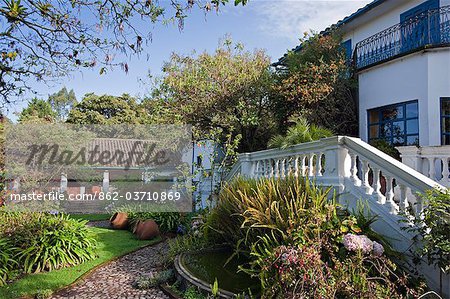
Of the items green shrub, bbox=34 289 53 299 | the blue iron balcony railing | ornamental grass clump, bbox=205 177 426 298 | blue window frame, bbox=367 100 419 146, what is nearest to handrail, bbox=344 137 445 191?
ornamental grass clump, bbox=205 177 426 298

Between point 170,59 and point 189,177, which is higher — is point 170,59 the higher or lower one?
the higher one

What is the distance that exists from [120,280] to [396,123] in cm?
883

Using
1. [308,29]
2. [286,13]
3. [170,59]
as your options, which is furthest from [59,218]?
[308,29]

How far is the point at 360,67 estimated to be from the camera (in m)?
11.9

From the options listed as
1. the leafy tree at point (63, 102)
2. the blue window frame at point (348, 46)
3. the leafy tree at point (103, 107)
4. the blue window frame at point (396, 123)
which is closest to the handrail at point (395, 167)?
the blue window frame at point (396, 123)

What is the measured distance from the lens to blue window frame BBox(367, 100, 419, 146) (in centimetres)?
990

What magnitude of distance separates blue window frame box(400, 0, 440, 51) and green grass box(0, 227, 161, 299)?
9321 millimetres

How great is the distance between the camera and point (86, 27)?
4.64 m

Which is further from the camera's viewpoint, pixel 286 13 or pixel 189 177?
pixel 189 177

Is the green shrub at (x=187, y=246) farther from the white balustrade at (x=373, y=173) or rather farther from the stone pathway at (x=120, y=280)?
the white balustrade at (x=373, y=173)

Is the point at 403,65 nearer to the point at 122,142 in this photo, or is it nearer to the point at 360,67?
the point at 360,67

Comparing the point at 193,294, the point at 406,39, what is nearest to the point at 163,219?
the point at 193,294

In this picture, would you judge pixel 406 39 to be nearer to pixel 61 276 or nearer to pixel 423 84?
pixel 423 84

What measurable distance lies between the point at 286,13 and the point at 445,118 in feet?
17.1
